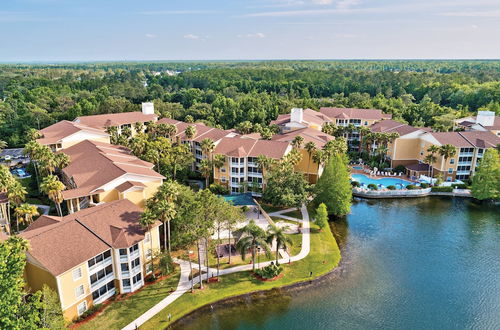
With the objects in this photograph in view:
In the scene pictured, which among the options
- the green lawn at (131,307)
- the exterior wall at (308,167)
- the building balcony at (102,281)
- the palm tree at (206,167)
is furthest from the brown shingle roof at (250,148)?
the building balcony at (102,281)

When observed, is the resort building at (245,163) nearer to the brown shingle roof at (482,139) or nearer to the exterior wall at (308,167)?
the exterior wall at (308,167)

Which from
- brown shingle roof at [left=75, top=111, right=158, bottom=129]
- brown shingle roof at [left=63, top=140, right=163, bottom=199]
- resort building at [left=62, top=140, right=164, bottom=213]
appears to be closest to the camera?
resort building at [left=62, top=140, right=164, bottom=213]

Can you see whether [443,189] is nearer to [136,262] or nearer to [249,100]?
[136,262]

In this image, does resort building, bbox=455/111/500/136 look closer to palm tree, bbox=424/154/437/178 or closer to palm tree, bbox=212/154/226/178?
palm tree, bbox=424/154/437/178

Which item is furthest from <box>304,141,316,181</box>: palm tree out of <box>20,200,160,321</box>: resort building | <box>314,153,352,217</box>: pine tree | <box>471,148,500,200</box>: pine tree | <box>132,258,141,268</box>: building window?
<box>132,258,141,268</box>: building window

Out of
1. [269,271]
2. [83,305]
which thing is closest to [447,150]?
[269,271]

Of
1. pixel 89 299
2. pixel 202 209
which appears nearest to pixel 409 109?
pixel 202 209
